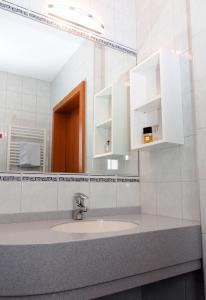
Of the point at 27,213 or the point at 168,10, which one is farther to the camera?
the point at 168,10

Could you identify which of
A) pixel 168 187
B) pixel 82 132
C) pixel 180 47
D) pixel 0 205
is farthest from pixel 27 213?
pixel 180 47

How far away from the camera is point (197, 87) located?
115 centimetres

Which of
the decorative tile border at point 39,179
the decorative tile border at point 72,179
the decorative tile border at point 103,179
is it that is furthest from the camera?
the decorative tile border at point 103,179

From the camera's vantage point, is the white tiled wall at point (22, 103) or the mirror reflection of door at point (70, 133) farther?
the mirror reflection of door at point (70, 133)

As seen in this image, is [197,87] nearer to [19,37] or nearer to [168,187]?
[168,187]

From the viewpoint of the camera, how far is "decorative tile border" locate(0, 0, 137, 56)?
4.26 ft

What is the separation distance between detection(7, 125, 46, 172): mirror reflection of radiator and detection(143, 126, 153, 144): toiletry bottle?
559 mm

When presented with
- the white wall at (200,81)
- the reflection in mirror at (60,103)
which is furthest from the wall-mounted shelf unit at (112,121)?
the white wall at (200,81)

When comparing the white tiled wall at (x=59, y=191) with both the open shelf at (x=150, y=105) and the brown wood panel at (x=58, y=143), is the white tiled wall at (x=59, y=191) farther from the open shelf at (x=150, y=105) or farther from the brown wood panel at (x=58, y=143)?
the open shelf at (x=150, y=105)

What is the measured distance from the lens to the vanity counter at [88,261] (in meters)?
0.67

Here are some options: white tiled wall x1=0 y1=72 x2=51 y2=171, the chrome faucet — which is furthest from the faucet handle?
white tiled wall x1=0 y1=72 x2=51 y2=171

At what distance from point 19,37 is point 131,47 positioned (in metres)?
0.77

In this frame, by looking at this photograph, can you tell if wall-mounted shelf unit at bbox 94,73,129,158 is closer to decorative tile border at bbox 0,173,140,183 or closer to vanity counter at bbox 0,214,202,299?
decorative tile border at bbox 0,173,140,183

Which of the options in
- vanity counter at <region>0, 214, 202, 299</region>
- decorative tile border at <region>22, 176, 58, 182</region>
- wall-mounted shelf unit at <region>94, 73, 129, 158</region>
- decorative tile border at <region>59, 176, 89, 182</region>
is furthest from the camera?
wall-mounted shelf unit at <region>94, 73, 129, 158</region>
